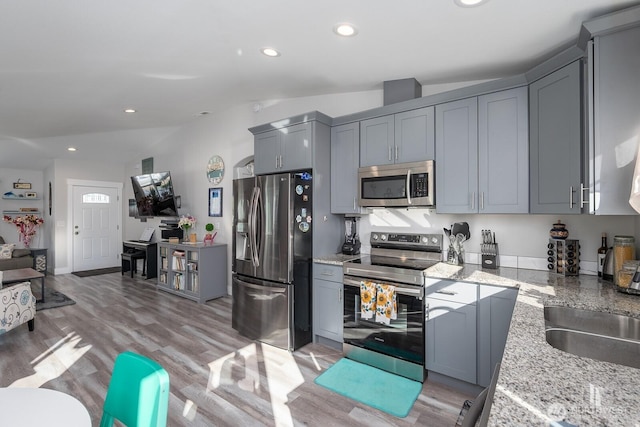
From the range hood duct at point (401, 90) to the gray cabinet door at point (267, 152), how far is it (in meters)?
1.23

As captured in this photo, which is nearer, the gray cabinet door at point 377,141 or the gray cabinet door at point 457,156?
the gray cabinet door at point 457,156

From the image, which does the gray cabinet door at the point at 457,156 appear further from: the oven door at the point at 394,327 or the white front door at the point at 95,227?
the white front door at the point at 95,227

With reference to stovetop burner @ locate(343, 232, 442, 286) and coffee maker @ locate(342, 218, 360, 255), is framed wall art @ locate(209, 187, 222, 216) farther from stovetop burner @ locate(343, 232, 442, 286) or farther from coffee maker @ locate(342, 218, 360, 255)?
stovetop burner @ locate(343, 232, 442, 286)

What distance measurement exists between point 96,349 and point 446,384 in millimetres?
3243

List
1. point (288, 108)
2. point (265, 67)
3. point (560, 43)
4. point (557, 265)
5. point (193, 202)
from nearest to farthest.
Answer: point (560, 43) < point (557, 265) < point (265, 67) < point (288, 108) < point (193, 202)

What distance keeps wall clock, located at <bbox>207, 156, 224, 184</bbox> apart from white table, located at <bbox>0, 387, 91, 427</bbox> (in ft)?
13.9

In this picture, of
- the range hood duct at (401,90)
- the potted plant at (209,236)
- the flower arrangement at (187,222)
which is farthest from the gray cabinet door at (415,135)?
the flower arrangement at (187,222)

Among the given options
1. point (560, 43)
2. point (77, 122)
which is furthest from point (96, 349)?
point (560, 43)

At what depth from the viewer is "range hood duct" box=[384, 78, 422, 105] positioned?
2941 millimetres

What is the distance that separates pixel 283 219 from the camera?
10.1 ft

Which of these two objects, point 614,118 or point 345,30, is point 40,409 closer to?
point 345,30

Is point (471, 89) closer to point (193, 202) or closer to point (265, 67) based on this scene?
point (265, 67)

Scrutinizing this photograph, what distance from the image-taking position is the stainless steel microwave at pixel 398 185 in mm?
2701

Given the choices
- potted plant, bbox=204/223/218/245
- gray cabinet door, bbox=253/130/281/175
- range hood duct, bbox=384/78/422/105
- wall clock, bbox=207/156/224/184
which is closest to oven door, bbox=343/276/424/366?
gray cabinet door, bbox=253/130/281/175
